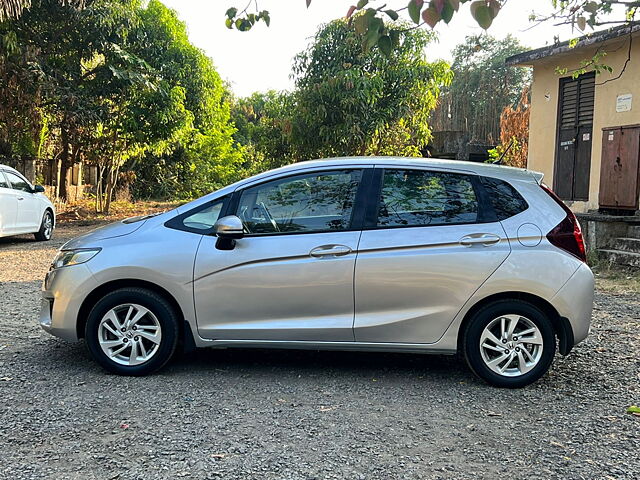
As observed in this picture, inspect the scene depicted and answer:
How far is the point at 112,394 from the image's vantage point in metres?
4.34

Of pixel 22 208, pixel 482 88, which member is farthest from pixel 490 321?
pixel 482 88

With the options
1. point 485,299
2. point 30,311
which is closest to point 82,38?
point 30,311

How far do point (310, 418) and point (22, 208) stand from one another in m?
10.5

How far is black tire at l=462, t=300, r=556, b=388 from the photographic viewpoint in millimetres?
4496

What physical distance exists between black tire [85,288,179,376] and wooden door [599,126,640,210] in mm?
9017

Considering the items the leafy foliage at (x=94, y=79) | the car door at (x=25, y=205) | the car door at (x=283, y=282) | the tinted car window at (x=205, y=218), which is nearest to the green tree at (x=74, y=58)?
the leafy foliage at (x=94, y=79)

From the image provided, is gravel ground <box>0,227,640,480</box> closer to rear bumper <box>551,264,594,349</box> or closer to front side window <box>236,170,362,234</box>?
rear bumper <box>551,264,594,349</box>

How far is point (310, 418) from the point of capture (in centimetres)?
399

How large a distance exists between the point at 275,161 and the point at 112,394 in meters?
14.0

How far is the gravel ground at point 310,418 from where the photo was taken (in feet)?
11.0

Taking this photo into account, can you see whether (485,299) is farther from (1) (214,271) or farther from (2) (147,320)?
(2) (147,320)

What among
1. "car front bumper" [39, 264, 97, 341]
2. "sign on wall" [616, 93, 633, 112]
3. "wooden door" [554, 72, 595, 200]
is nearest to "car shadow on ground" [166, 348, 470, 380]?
"car front bumper" [39, 264, 97, 341]

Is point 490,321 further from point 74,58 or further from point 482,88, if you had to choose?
point 482,88

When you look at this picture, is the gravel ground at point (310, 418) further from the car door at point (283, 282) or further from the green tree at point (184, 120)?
the green tree at point (184, 120)
